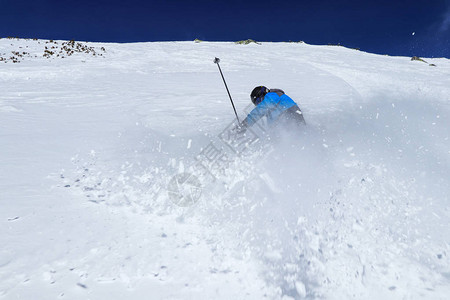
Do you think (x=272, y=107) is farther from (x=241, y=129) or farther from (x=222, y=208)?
(x=222, y=208)

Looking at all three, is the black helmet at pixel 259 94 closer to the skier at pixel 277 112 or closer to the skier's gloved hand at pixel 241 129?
the skier at pixel 277 112

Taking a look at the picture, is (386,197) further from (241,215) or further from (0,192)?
(0,192)

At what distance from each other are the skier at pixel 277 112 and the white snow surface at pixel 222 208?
32 centimetres

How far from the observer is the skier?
5375mm

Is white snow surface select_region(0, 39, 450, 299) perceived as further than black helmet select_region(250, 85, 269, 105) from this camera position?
No

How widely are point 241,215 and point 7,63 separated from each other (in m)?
16.1

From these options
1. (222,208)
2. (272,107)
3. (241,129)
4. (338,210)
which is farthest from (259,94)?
(338,210)

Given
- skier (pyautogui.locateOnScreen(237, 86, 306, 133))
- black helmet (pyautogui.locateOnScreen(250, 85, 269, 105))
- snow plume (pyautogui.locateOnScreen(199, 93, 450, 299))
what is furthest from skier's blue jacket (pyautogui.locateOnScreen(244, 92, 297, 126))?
snow plume (pyautogui.locateOnScreen(199, 93, 450, 299))

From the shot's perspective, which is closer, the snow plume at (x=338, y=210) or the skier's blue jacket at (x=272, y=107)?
the snow plume at (x=338, y=210)

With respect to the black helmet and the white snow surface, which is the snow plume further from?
the black helmet

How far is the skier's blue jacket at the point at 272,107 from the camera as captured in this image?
540cm

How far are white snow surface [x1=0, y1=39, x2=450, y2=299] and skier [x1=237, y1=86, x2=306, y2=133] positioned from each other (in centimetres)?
32

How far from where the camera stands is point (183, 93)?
1040 centimetres

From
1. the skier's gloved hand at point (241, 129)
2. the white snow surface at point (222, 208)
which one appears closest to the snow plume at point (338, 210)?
the white snow surface at point (222, 208)
